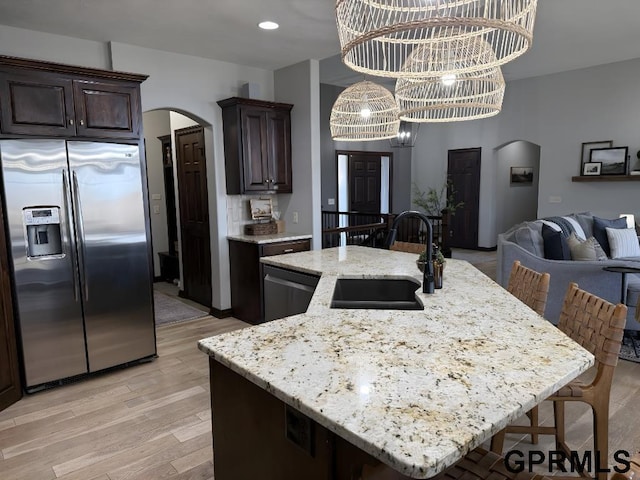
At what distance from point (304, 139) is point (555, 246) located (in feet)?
9.46

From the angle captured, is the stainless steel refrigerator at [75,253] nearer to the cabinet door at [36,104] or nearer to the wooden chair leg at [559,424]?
the cabinet door at [36,104]

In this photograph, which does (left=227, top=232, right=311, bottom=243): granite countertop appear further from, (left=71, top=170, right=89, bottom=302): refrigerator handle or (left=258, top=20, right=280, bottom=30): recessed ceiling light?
(left=258, top=20, right=280, bottom=30): recessed ceiling light

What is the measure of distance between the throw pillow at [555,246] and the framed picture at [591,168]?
9.13ft

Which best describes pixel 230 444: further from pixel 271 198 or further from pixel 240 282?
pixel 271 198

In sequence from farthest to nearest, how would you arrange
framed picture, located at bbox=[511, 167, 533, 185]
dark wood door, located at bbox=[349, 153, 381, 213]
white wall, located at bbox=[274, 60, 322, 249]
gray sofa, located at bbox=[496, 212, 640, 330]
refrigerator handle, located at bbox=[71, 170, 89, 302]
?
framed picture, located at bbox=[511, 167, 533, 185], dark wood door, located at bbox=[349, 153, 381, 213], white wall, located at bbox=[274, 60, 322, 249], gray sofa, located at bbox=[496, 212, 640, 330], refrigerator handle, located at bbox=[71, 170, 89, 302]

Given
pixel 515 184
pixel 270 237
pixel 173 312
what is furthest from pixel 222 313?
pixel 515 184

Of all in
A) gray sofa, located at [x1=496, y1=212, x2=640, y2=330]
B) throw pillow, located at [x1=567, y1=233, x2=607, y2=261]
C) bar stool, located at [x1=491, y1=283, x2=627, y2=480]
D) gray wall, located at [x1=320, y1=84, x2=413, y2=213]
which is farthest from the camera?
gray wall, located at [x1=320, y1=84, x2=413, y2=213]

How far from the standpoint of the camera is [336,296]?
8.20 ft

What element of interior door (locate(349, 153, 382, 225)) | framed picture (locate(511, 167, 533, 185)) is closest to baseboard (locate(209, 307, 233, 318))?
interior door (locate(349, 153, 382, 225))

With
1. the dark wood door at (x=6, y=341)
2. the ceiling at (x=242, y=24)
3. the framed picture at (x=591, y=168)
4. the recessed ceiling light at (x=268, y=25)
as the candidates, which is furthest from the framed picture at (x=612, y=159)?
the dark wood door at (x=6, y=341)

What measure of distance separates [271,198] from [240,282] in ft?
3.68

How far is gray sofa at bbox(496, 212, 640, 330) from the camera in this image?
391 centimetres

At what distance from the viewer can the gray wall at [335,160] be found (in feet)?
25.8

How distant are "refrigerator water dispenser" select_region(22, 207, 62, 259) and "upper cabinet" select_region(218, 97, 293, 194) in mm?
1910
